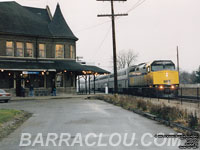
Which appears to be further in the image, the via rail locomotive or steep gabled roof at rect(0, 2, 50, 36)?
steep gabled roof at rect(0, 2, 50, 36)

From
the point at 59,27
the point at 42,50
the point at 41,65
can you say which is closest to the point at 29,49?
the point at 42,50

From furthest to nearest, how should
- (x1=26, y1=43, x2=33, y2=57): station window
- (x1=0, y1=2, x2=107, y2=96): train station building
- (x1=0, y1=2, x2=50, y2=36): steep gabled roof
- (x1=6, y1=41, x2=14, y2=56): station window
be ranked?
(x1=26, y1=43, x2=33, y2=57): station window, (x1=0, y1=2, x2=50, y2=36): steep gabled roof, (x1=6, y1=41, x2=14, y2=56): station window, (x1=0, y1=2, x2=107, y2=96): train station building

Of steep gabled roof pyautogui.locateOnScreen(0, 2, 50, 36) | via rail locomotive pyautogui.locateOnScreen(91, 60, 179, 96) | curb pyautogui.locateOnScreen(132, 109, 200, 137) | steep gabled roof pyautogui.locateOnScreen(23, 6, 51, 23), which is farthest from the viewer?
steep gabled roof pyautogui.locateOnScreen(23, 6, 51, 23)

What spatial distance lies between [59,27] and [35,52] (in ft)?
19.4

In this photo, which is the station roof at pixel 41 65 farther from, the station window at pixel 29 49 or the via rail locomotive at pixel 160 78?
the via rail locomotive at pixel 160 78

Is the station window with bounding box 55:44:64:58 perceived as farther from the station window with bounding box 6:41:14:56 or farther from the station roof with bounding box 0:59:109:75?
the station window with bounding box 6:41:14:56

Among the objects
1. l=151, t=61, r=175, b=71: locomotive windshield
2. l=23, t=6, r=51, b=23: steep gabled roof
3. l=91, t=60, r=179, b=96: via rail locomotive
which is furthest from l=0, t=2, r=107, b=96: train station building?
l=151, t=61, r=175, b=71: locomotive windshield

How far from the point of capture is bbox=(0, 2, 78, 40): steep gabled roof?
35938mm

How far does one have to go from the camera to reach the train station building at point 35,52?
34.6 meters

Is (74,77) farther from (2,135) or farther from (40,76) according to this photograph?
(2,135)

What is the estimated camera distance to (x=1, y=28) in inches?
1359

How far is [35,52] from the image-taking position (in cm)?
3725

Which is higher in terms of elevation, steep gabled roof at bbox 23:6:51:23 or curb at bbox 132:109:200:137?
steep gabled roof at bbox 23:6:51:23

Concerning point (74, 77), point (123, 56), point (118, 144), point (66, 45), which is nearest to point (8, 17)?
point (66, 45)
